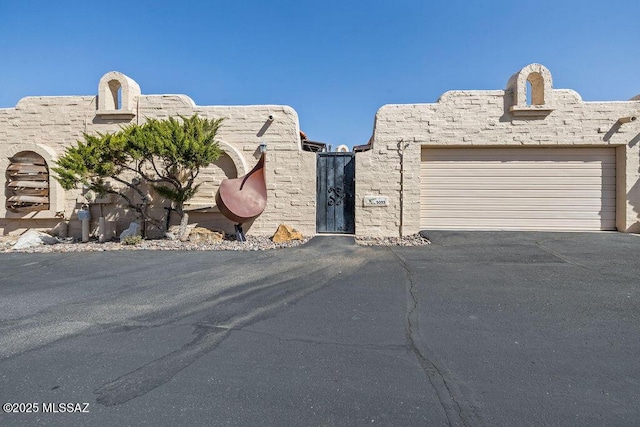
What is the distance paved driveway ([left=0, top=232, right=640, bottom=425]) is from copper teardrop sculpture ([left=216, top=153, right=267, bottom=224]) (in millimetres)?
3654

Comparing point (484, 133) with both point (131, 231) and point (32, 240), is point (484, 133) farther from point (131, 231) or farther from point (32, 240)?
point (32, 240)

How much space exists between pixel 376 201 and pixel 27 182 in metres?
11.3

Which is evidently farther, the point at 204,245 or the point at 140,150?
the point at 204,245

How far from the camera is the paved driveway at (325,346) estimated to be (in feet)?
6.73

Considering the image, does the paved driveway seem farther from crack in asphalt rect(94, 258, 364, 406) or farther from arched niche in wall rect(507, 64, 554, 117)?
arched niche in wall rect(507, 64, 554, 117)

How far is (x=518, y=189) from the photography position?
9.73 m

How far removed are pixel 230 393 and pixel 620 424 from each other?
95.6 inches

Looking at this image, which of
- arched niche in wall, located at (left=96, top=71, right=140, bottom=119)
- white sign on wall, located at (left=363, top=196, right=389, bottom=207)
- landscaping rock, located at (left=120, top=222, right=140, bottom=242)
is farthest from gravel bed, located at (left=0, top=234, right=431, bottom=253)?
arched niche in wall, located at (left=96, top=71, right=140, bottom=119)

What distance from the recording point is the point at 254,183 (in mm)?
9742

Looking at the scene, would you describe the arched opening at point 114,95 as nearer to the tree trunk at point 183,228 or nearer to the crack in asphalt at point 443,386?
the tree trunk at point 183,228

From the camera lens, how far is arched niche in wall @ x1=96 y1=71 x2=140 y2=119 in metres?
10.1

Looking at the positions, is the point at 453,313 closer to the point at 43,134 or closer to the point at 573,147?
the point at 573,147

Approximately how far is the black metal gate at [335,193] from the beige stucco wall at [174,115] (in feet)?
1.05

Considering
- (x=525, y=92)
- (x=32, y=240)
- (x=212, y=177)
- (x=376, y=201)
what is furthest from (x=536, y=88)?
(x=32, y=240)
